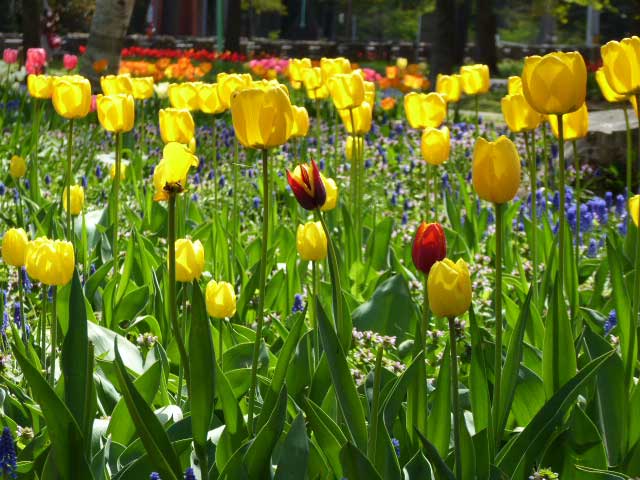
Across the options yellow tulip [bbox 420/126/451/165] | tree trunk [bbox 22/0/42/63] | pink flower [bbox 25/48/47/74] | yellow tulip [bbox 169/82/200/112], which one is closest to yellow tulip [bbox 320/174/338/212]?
yellow tulip [bbox 420/126/451/165]

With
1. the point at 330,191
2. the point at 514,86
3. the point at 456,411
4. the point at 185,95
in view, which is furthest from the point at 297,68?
the point at 456,411

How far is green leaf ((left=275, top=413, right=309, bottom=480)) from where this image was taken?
1.91 metres

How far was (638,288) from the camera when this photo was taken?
2133 mm

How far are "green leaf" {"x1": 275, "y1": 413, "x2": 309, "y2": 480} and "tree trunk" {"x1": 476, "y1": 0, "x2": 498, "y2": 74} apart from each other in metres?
18.8

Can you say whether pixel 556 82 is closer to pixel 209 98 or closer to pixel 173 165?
pixel 173 165

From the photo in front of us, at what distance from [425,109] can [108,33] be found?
6217 millimetres

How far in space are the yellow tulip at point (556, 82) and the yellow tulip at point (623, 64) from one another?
29cm

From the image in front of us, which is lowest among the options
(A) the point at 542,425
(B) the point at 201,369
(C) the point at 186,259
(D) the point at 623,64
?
(A) the point at 542,425

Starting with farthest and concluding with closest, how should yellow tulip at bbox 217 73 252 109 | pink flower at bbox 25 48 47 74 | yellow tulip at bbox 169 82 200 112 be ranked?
1. pink flower at bbox 25 48 47 74
2. yellow tulip at bbox 169 82 200 112
3. yellow tulip at bbox 217 73 252 109

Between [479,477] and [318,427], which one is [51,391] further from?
[479,477]

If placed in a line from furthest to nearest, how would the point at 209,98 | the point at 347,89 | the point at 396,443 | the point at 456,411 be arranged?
1. the point at 209,98
2. the point at 347,89
3. the point at 396,443
4. the point at 456,411

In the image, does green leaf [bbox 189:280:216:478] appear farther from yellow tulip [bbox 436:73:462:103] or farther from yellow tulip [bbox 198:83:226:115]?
yellow tulip [bbox 436:73:462:103]

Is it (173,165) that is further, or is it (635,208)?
(635,208)

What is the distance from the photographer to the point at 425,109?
343cm
